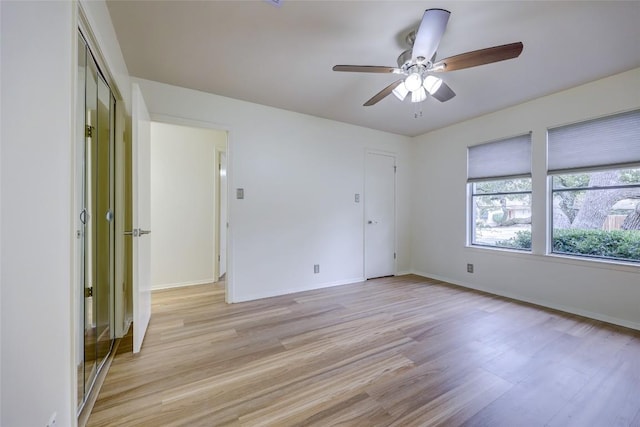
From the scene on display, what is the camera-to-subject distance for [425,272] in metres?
4.42

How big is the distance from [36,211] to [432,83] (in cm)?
244

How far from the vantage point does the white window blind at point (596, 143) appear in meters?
2.46

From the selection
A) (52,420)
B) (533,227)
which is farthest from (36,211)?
(533,227)

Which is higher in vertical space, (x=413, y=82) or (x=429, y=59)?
(x=429, y=59)

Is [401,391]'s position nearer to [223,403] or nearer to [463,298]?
[223,403]

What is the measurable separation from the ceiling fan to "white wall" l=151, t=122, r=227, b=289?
8.66 ft

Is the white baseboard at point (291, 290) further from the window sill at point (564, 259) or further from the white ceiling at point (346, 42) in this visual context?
the white ceiling at point (346, 42)

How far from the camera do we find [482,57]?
65.2 inches

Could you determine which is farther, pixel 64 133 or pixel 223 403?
pixel 223 403

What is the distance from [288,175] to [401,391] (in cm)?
265

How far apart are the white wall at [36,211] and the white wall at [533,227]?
4194 millimetres

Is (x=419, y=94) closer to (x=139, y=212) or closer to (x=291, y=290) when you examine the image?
(x=139, y=212)

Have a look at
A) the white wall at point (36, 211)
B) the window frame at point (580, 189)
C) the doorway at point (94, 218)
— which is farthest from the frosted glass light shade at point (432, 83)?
the doorway at point (94, 218)

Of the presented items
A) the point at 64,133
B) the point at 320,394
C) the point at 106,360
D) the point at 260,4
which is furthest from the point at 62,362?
the point at 260,4
